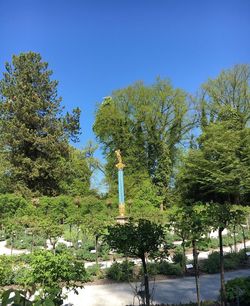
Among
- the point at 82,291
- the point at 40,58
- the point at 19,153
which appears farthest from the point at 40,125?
the point at 82,291

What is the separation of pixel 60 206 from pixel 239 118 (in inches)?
639

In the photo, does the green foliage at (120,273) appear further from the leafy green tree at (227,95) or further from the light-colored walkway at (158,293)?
the leafy green tree at (227,95)

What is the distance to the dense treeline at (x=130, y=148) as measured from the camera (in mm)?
27062

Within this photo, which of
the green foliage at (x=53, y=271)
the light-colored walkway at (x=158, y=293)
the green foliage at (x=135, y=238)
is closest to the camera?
the green foliage at (x=53, y=271)

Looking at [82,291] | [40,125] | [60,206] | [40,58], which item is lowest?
[82,291]

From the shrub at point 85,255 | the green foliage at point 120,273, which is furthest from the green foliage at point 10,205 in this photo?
the green foliage at point 120,273

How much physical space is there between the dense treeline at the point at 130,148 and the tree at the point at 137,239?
12.7 metres

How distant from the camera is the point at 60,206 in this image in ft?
88.3

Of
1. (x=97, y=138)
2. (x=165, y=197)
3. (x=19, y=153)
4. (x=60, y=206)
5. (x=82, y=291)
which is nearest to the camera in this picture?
(x=82, y=291)

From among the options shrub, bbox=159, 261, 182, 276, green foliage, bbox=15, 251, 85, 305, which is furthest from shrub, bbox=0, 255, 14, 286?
shrub, bbox=159, 261, 182, 276

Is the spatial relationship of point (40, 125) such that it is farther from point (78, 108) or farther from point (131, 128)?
Answer: point (131, 128)

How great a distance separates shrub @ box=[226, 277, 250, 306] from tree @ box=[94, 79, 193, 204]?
27.4m

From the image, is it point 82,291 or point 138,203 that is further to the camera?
point 138,203

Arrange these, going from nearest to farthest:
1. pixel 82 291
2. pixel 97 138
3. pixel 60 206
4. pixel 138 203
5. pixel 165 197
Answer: pixel 82 291 → pixel 60 206 → pixel 138 203 → pixel 165 197 → pixel 97 138
